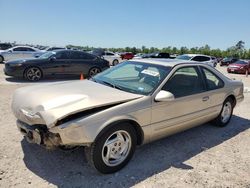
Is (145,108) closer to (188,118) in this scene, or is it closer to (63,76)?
(188,118)

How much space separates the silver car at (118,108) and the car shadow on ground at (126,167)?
0.64ft

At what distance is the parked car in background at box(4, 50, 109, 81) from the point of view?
11.4 m

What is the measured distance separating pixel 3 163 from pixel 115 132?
161 centimetres

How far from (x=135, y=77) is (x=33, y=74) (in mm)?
8146

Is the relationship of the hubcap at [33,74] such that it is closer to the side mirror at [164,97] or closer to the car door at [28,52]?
the side mirror at [164,97]

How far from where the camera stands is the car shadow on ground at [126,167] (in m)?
3.50

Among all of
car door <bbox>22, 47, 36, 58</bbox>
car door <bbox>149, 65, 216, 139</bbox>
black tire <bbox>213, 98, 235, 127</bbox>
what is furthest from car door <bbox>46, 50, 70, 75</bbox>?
car door <bbox>22, 47, 36, 58</bbox>

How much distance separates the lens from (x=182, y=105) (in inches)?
178

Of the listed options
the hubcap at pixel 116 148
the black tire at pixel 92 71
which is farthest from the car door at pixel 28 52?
A: the hubcap at pixel 116 148

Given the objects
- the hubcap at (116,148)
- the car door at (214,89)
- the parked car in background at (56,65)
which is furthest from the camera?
the parked car in background at (56,65)

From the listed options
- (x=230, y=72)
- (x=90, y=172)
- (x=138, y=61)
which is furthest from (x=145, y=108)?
(x=230, y=72)

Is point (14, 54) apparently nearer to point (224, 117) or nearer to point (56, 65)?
point (56, 65)

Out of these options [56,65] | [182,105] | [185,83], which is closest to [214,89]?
[185,83]

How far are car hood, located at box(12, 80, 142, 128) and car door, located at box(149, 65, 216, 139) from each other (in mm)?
550
